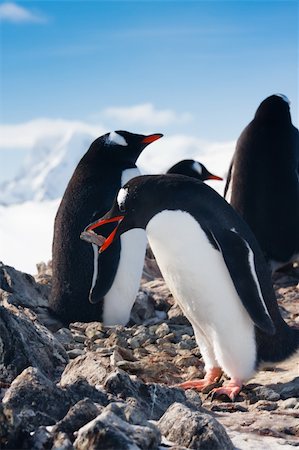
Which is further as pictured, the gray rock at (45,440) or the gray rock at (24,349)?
the gray rock at (24,349)

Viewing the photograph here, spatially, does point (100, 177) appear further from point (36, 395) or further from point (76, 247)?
point (36, 395)

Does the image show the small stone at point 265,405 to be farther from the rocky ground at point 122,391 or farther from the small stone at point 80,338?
the small stone at point 80,338

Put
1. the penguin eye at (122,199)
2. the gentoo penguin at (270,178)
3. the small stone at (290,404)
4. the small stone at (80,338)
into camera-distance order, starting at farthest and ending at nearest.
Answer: the gentoo penguin at (270,178) < the small stone at (80,338) < the penguin eye at (122,199) < the small stone at (290,404)

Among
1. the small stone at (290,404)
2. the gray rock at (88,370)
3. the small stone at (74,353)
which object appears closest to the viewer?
the gray rock at (88,370)

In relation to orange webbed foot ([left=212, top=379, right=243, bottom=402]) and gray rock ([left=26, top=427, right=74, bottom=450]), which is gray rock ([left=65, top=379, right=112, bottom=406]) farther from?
orange webbed foot ([left=212, top=379, right=243, bottom=402])

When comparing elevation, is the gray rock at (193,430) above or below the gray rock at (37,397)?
below

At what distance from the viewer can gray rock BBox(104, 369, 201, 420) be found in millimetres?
3879

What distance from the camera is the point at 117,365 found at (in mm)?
4938

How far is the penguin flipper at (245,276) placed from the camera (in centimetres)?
477

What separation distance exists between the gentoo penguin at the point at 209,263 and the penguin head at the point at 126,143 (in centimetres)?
219

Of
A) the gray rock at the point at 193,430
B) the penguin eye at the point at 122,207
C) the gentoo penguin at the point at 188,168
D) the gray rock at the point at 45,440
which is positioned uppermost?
the gentoo penguin at the point at 188,168

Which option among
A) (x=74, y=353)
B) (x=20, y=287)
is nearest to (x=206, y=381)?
(x=74, y=353)

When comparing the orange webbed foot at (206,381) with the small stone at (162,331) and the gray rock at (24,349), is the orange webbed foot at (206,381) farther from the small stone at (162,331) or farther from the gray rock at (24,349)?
the small stone at (162,331)

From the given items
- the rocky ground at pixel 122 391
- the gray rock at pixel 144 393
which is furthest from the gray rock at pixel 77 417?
the gray rock at pixel 144 393
